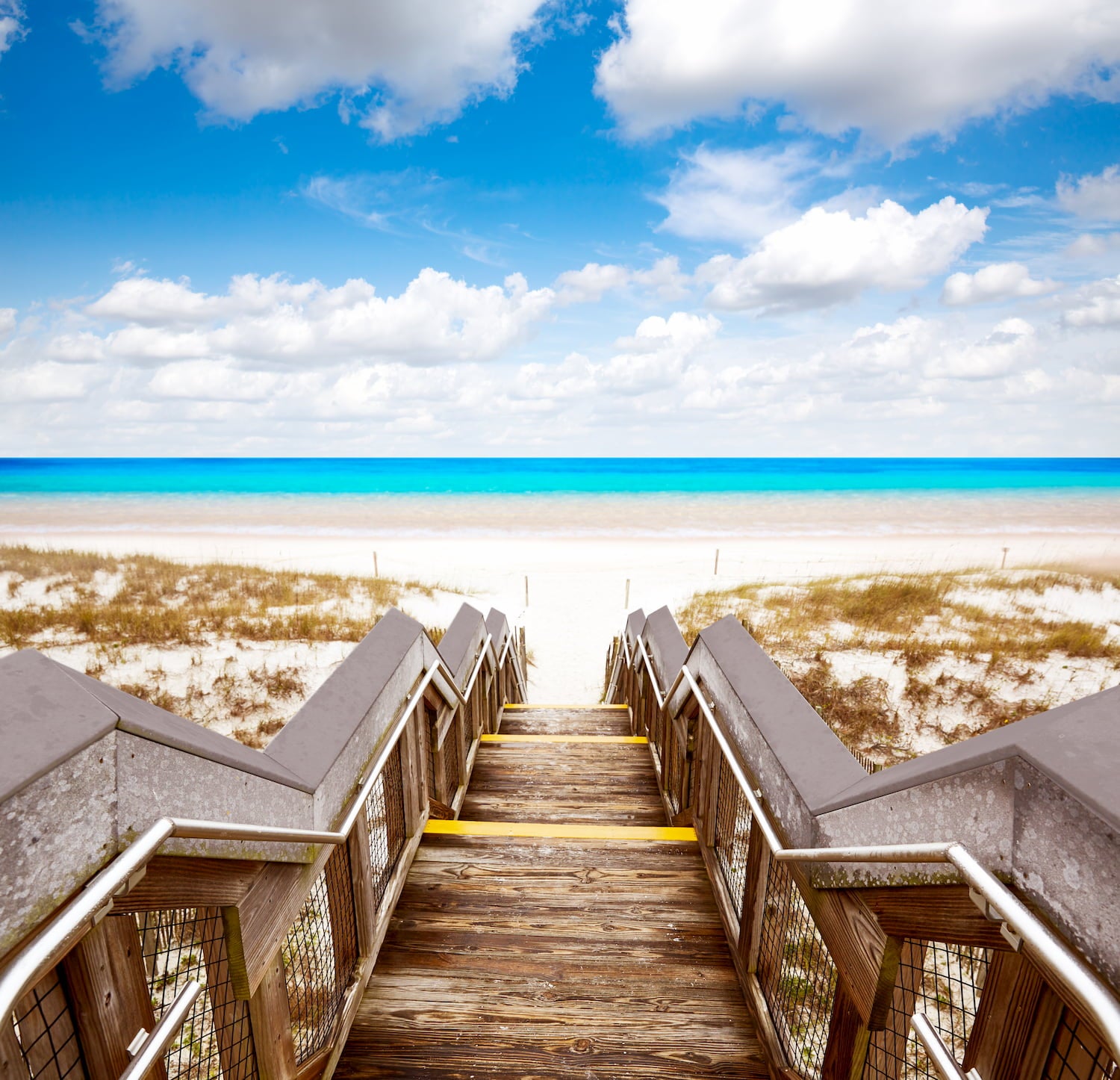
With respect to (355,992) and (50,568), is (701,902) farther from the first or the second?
(50,568)

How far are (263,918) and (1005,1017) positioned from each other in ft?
5.41

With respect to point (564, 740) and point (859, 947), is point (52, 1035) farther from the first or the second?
point (564, 740)

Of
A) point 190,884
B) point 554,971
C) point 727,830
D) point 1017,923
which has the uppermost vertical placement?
point 1017,923

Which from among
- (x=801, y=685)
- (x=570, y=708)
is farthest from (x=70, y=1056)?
(x=801, y=685)

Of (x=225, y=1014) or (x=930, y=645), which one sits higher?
(x=225, y=1014)

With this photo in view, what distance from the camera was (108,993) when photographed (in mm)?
1170

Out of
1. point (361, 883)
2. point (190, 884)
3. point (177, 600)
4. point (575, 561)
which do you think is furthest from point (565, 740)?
point (575, 561)

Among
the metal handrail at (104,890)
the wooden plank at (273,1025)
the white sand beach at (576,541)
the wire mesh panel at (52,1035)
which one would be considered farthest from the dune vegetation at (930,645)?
the wire mesh panel at (52,1035)

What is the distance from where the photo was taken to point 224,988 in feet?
5.33

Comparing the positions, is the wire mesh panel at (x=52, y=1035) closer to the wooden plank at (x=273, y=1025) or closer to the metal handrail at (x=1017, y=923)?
the wooden plank at (x=273, y=1025)

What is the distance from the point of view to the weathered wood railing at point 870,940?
1.03 m

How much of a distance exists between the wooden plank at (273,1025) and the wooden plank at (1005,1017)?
1619mm

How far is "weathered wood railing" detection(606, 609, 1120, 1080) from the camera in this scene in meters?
1.03

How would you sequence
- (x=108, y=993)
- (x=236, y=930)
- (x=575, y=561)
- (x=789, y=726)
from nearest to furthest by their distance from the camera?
(x=108, y=993) → (x=236, y=930) → (x=789, y=726) → (x=575, y=561)
